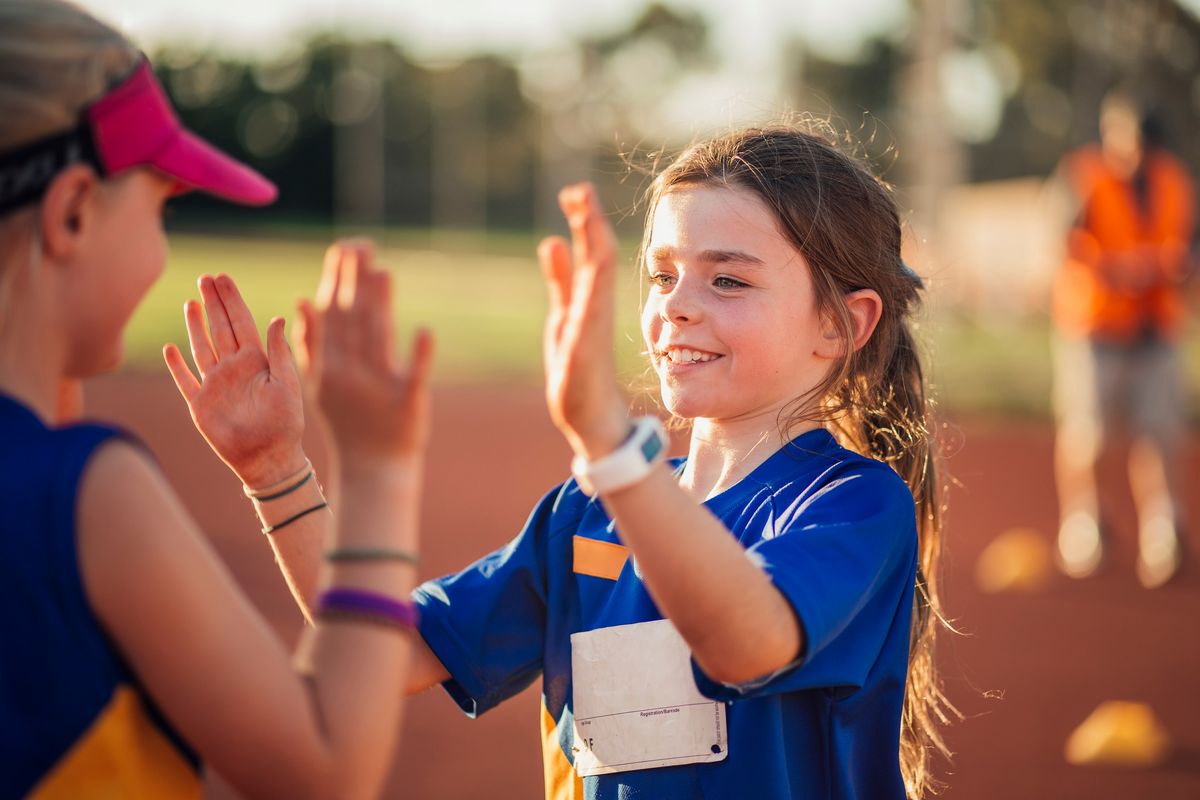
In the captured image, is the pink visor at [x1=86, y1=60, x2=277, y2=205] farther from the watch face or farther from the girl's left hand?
the watch face

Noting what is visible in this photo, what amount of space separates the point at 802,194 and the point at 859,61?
4530cm

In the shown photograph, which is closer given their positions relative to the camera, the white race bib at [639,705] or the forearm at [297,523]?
the white race bib at [639,705]

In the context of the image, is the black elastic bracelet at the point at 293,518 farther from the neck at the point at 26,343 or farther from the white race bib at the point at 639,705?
the neck at the point at 26,343

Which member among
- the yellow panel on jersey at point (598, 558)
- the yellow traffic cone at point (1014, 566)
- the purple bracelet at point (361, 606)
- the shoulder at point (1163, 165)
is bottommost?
the purple bracelet at point (361, 606)

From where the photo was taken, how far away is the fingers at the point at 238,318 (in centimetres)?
213

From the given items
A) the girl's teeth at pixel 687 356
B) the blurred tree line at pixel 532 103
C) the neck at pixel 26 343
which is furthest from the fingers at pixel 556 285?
the blurred tree line at pixel 532 103

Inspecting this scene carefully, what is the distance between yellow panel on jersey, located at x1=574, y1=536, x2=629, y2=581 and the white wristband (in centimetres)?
59

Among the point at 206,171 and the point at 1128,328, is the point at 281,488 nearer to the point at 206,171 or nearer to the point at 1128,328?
the point at 206,171

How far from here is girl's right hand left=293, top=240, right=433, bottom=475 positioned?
143 centimetres

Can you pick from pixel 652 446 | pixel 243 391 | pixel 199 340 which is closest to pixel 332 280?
pixel 652 446

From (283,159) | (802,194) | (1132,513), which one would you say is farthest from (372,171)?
(802,194)

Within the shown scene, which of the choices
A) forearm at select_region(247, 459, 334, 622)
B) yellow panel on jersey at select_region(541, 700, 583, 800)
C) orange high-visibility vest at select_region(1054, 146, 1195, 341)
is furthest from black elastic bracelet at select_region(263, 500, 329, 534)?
orange high-visibility vest at select_region(1054, 146, 1195, 341)

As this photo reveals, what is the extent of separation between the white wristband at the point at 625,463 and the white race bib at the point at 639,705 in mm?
489

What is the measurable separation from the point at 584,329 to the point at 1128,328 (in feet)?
23.5
